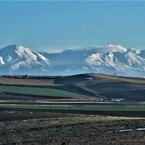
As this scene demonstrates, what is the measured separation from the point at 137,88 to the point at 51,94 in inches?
898

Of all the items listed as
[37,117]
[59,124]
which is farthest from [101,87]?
[59,124]

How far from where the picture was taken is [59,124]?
52406mm

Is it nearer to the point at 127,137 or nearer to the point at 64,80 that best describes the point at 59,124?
the point at 127,137

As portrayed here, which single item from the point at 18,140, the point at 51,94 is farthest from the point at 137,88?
the point at 18,140

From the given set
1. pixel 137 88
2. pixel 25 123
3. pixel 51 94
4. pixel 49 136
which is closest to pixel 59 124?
pixel 25 123

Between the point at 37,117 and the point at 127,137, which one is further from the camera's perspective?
the point at 37,117

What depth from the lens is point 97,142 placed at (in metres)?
40.6

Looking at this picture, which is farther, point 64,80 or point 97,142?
point 64,80

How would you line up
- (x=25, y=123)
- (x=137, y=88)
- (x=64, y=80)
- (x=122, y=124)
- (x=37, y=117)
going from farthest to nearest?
(x=64, y=80), (x=137, y=88), (x=37, y=117), (x=25, y=123), (x=122, y=124)

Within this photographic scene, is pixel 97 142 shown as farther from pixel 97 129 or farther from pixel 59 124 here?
pixel 59 124

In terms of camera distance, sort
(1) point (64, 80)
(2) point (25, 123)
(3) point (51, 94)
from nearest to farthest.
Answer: (2) point (25, 123) < (3) point (51, 94) < (1) point (64, 80)

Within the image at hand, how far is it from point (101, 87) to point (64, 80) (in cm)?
3051

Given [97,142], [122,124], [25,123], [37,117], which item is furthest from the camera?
[37,117]

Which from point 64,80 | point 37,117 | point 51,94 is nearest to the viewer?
point 37,117
